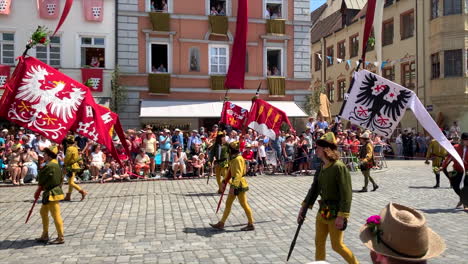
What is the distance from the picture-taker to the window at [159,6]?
24.0 metres

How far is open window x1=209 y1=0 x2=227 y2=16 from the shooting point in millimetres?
24641

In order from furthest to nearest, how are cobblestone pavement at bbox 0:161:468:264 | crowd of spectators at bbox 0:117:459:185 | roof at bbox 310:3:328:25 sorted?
roof at bbox 310:3:328:25
crowd of spectators at bbox 0:117:459:185
cobblestone pavement at bbox 0:161:468:264

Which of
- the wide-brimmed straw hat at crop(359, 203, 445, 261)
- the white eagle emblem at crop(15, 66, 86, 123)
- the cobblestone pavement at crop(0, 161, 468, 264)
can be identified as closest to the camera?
the wide-brimmed straw hat at crop(359, 203, 445, 261)

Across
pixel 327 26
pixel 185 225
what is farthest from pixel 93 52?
pixel 327 26

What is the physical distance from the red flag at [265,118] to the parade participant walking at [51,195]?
649 centimetres

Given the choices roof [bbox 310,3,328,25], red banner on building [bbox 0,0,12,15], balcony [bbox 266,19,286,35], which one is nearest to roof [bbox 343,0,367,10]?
roof [bbox 310,3,328,25]

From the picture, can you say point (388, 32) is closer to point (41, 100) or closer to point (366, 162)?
point (366, 162)

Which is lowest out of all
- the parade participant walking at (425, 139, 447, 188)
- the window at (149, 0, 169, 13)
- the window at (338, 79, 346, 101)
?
the parade participant walking at (425, 139, 447, 188)

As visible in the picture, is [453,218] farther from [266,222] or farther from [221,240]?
[221,240]

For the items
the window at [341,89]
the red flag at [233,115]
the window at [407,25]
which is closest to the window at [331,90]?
the window at [341,89]

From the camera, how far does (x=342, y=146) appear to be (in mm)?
18453

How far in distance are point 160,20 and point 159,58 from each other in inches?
77.6

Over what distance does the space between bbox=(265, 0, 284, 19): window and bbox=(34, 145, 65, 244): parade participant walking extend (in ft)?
63.6

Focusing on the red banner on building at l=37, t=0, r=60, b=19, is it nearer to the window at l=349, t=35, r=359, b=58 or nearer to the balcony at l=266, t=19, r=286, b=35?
the balcony at l=266, t=19, r=286, b=35
